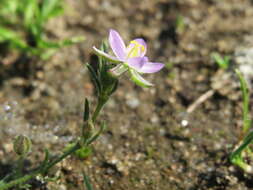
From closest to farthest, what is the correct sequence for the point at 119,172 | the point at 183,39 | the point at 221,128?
the point at 119,172, the point at 221,128, the point at 183,39

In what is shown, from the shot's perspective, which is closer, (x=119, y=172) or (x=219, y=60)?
(x=119, y=172)

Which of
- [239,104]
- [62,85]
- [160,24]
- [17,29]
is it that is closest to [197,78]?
[239,104]

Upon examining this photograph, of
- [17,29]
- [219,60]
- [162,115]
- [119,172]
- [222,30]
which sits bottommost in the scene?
[119,172]

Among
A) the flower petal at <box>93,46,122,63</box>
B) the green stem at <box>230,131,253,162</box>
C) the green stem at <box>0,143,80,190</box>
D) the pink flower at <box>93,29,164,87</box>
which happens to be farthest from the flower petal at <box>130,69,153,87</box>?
the green stem at <box>230,131,253,162</box>

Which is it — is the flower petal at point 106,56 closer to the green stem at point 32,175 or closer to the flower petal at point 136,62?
the flower petal at point 136,62

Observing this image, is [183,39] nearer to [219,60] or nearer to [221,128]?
[219,60]

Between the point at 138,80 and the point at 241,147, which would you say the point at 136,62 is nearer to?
the point at 138,80
